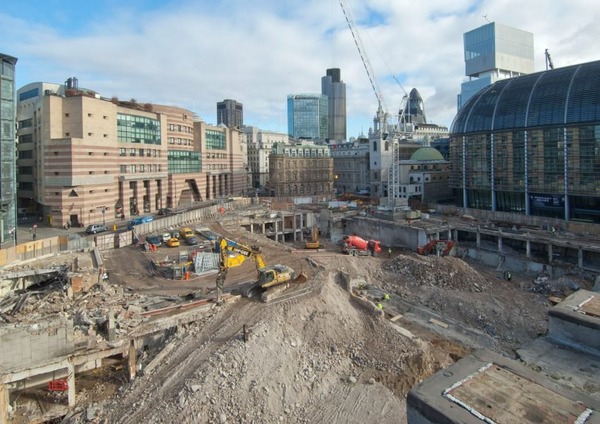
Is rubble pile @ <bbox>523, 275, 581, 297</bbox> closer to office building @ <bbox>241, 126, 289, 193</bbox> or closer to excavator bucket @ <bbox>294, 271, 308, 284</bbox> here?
excavator bucket @ <bbox>294, 271, 308, 284</bbox>

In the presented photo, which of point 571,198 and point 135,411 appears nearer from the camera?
point 135,411

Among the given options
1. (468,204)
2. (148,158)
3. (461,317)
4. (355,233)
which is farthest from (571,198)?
(148,158)

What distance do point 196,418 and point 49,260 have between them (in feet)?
92.3

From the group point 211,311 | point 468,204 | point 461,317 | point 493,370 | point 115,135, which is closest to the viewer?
point 493,370

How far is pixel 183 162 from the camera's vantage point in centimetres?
8531

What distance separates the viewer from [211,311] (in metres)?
29.7

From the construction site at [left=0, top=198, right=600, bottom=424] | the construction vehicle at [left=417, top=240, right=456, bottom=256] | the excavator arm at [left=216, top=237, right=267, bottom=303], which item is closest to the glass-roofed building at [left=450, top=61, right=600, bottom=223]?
the construction vehicle at [left=417, top=240, right=456, bottom=256]

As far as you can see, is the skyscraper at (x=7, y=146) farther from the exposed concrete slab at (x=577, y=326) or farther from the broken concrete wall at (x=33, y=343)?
the exposed concrete slab at (x=577, y=326)

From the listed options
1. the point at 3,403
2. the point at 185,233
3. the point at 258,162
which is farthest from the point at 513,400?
the point at 258,162

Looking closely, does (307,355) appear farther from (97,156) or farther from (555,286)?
(97,156)

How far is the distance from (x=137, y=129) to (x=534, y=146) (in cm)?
6838

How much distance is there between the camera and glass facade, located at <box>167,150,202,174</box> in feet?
269

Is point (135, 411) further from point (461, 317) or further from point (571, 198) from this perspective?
point (571, 198)

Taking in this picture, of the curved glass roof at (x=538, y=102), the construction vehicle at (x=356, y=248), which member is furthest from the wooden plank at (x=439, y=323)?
the curved glass roof at (x=538, y=102)
